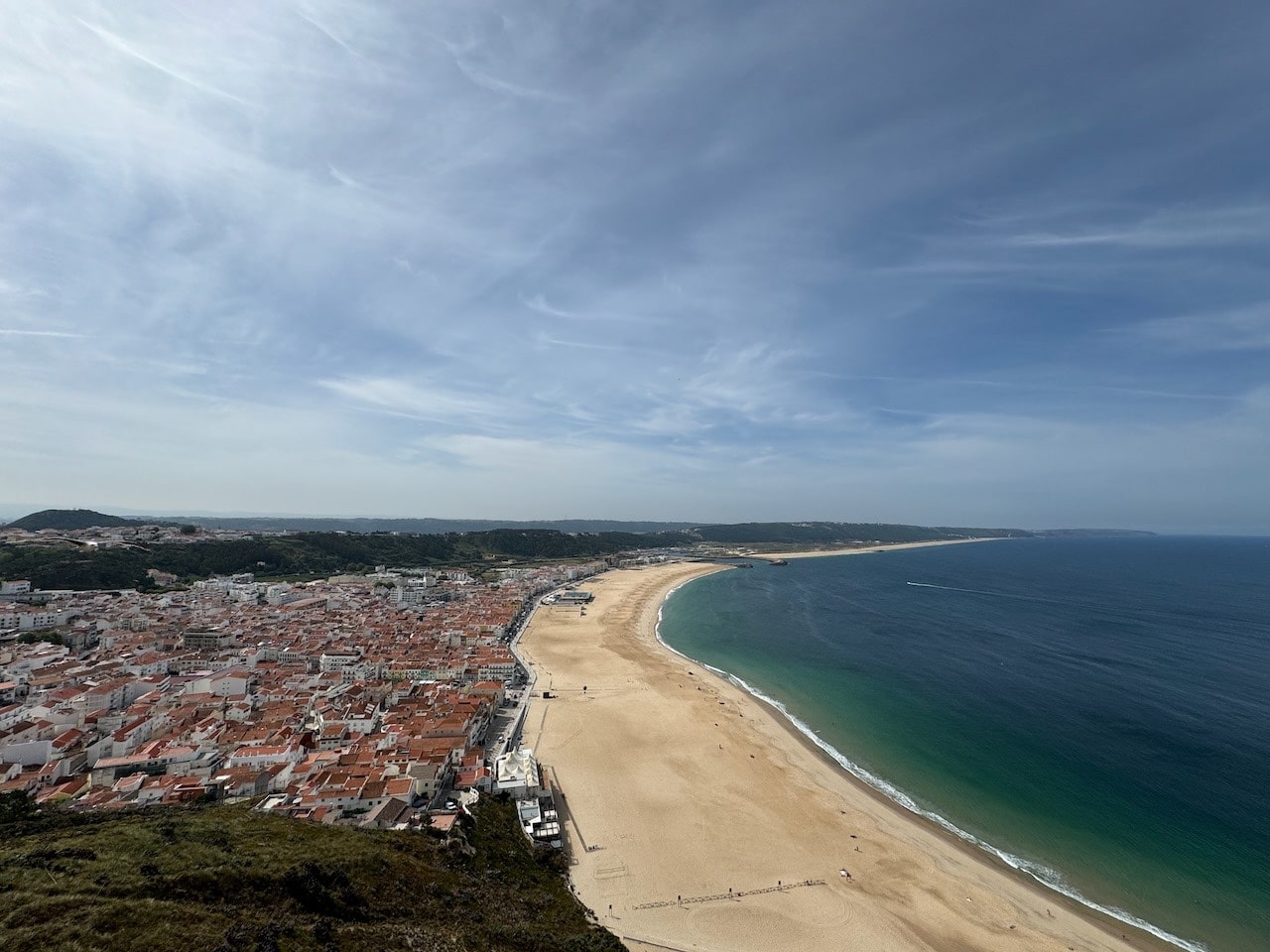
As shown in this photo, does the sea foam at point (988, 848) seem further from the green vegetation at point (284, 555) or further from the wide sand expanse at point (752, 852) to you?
the green vegetation at point (284, 555)

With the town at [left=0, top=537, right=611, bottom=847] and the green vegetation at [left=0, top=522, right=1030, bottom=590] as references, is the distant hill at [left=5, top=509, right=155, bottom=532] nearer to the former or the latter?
the green vegetation at [left=0, top=522, right=1030, bottom=590]

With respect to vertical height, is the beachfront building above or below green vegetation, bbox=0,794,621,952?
below

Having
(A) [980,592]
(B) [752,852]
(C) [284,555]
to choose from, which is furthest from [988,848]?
(C) [284,555]

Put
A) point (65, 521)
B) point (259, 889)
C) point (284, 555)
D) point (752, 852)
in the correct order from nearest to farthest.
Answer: point (259, 889) < point (752, 852) < point (284, 555) < point (65, 521)

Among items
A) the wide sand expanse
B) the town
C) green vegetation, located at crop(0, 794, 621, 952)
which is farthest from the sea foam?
green vegetation, located at crop(0, 794, 621, 952)

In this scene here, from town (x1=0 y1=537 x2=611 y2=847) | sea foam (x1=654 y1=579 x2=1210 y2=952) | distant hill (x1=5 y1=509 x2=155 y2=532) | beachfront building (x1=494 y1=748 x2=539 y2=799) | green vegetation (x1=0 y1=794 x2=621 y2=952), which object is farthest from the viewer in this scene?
distant hill (x1=5 y1=509 x2=155 y2=532)

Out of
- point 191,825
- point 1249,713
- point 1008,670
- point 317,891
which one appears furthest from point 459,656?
point 1249,713

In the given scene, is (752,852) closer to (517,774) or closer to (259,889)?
(517,774)
